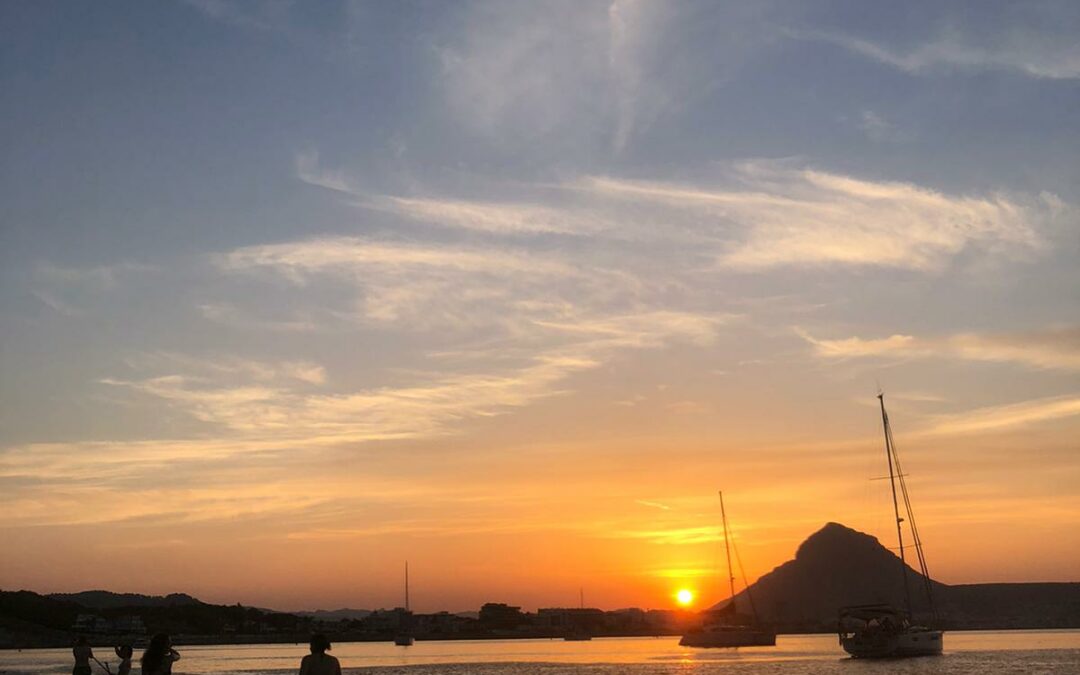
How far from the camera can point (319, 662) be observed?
1392 cm

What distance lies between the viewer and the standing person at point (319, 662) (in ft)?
45.4

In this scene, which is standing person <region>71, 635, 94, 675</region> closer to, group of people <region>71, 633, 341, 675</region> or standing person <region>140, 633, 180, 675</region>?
group of people <region>71, 633, 341, 675</region>

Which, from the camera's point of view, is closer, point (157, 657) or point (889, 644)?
point (157, 657)

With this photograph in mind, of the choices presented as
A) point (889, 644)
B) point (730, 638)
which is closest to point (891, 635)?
point (889, 644)

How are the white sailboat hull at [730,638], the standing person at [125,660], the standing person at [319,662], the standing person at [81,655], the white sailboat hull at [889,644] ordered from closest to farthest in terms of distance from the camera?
the standing person at [319,662] → the standing person at [125,660] → the standing person at [81,655] → the white sailboat hull at [889,644] → the white sailboat hull at [730,638]

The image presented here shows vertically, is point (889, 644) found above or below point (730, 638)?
above

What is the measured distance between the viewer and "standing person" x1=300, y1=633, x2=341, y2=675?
13828mm

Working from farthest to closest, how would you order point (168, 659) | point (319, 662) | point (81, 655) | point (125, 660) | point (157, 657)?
point (81, 655) → point (125, 660) → point (168, 659) → point (157, 657) → point (319, 662)

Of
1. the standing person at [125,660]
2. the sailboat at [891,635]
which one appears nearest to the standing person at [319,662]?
the standing person at [125,660]

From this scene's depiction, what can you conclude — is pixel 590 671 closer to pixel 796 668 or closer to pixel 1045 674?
pixel 796 668

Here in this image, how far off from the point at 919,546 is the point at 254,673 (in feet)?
239

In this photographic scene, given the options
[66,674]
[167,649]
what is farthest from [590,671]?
[167,649]

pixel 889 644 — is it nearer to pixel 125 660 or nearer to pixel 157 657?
pixel 125 660

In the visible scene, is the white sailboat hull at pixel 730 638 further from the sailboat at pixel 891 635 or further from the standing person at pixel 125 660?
the standing person at pixel 125 660
